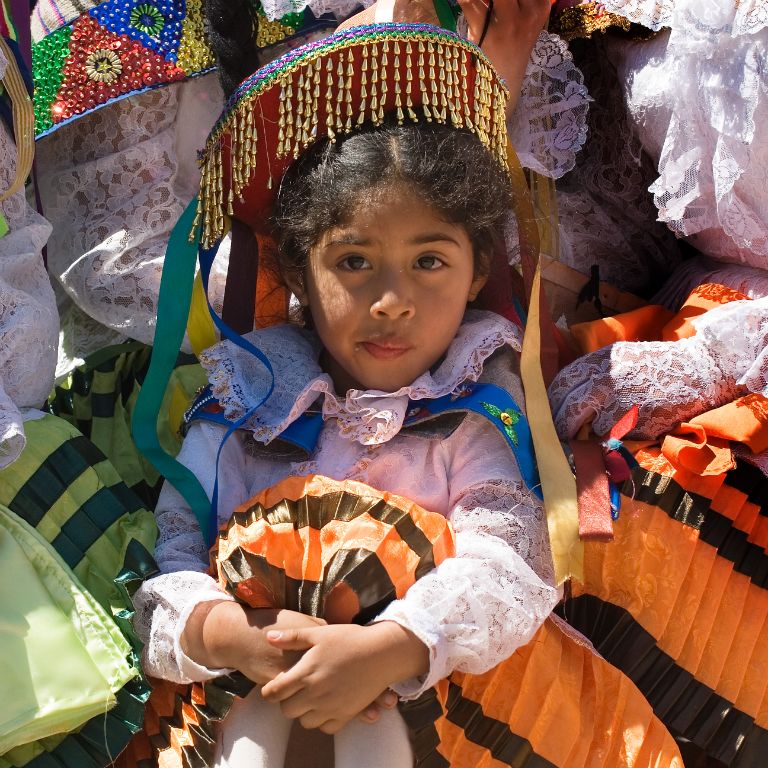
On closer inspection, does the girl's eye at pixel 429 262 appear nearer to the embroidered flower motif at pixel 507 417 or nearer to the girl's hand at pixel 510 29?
the embroidered flower motif at pixel 507 417

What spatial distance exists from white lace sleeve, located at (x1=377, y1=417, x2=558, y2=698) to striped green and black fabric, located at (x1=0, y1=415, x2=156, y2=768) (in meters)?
0.35

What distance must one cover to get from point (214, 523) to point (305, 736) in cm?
32

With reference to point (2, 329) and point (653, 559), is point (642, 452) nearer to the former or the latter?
point (653, 559)

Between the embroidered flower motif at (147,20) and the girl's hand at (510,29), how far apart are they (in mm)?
538

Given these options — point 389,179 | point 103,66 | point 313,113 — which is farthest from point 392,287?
point 103,66

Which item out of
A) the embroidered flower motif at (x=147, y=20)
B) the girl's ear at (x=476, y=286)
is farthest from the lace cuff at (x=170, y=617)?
the embroidered flower motif at (x=147, y=20)

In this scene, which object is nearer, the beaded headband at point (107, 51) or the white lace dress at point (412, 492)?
the white lace dress at point (412, 492)

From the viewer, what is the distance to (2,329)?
1669 millimetres

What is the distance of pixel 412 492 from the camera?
1.73 m

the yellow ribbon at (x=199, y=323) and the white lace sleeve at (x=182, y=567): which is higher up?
the yellow ribbon at (x=199, y=323)

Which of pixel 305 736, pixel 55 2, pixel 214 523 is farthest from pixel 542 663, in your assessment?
pixel 55 2

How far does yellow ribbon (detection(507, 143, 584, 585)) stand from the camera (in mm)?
1619

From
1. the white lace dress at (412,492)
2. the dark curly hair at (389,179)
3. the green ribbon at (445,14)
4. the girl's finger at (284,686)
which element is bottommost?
the girl's finger at (284,686)

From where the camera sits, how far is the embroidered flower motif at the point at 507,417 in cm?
171
